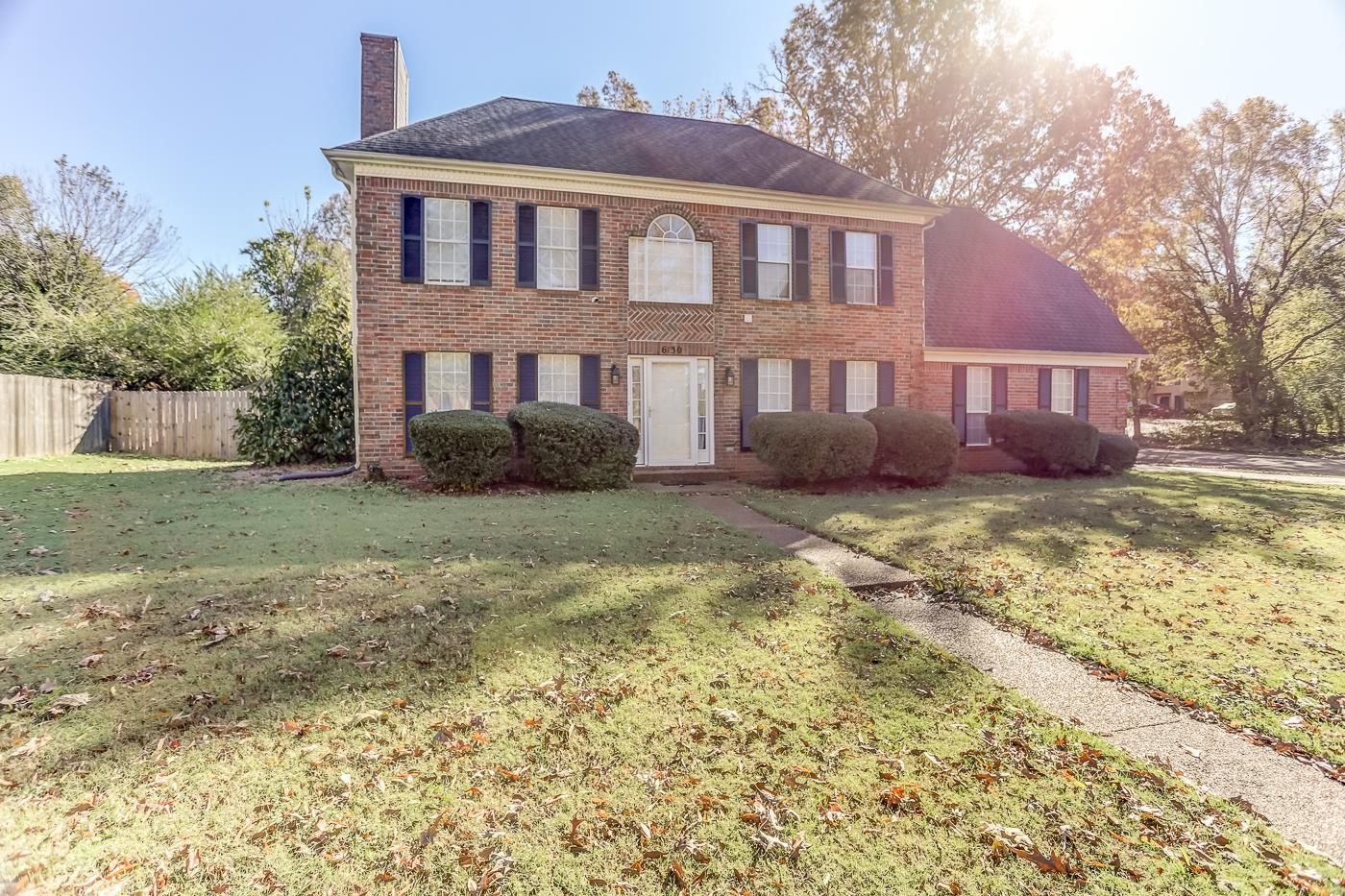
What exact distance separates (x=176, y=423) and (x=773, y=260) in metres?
15.7

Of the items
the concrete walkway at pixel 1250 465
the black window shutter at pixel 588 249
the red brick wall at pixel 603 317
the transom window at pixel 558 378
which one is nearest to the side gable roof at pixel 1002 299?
the red brick wall at pixel 603 317

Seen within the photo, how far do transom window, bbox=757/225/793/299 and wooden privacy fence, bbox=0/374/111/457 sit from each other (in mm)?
15837

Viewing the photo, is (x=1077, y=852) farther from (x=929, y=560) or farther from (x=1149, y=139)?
(x=1149, y=139)

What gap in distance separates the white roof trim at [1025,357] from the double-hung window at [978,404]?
29 centimetres

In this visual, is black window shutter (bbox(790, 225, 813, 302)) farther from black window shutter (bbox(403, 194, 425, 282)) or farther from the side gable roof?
black window shutter (bbox(403, 194, 425, 282))

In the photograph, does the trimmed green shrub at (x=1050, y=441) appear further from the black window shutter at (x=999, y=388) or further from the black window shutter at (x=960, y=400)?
the black window shutter at (x=999, y=388)

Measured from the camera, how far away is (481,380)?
12.1 meters

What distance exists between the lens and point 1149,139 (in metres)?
23.5

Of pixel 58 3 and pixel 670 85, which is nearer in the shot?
pixel 58 3

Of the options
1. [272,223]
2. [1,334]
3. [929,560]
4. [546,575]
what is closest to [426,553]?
[546,575]

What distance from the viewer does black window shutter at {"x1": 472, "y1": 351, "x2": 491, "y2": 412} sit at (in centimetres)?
1210

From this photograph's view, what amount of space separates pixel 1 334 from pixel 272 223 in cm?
1140

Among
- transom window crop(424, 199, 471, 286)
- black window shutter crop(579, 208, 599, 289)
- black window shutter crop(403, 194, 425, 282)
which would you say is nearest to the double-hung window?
black window shutter crop(579, 208, 599, 289)

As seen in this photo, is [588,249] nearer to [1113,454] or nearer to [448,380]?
[448,380]
